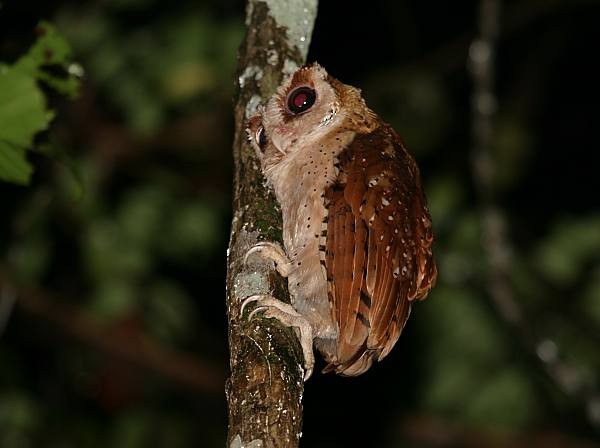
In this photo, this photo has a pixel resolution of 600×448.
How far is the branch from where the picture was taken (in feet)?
17.4

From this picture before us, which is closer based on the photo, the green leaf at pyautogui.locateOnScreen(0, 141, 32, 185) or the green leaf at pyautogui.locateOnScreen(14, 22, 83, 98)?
the green leaf at pyautogui.locateOnScreen(0, 141, 32, 185)

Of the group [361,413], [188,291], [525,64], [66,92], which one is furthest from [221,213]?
[66,92]

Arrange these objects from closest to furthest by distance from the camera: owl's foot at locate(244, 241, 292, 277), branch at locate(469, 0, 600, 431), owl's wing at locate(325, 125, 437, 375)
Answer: owl's foot at locate(244, 241, 292, 277)
owl's wing at locate(325, 125, 437, 375)
branch at locate(469, 0, 600, 431)

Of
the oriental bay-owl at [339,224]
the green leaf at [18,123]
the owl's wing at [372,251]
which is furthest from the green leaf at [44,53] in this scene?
the owl's wing at [372,251]

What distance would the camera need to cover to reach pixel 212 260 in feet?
22.8

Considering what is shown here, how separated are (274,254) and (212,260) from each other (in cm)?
427

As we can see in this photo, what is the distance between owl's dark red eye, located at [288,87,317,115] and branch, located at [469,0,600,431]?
2375 mm

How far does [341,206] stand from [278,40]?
619 mm

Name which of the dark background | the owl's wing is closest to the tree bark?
the owl's wing

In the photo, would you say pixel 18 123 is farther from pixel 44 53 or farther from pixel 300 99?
pixel 300 99

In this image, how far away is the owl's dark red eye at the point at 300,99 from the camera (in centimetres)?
301

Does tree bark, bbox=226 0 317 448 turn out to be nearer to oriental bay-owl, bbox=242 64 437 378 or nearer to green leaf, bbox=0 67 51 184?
oriental bay-owl, bbox=242 64 437 378

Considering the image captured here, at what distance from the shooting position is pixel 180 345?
7.06 m

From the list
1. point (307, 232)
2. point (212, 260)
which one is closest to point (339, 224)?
point (307, 232)
